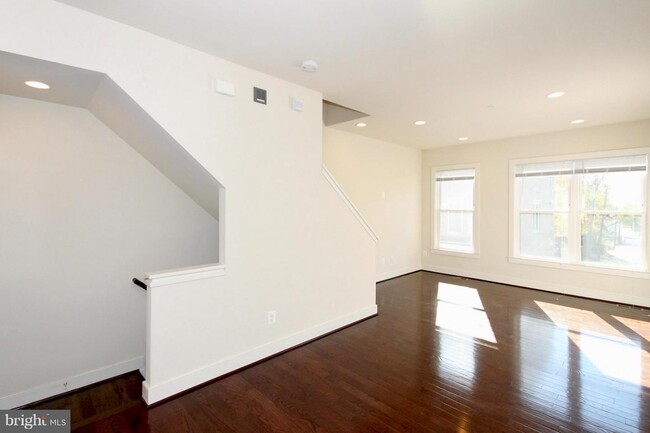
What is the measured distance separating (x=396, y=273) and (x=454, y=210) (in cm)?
174

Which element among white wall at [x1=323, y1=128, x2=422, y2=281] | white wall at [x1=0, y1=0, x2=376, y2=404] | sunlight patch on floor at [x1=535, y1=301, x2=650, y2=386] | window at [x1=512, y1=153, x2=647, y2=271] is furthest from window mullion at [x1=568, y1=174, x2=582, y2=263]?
white wall at [x1=0, y1=0, x2=376, y2=404]

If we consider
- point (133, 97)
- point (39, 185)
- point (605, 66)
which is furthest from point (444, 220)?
point (39, 185)

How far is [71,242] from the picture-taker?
265 cm

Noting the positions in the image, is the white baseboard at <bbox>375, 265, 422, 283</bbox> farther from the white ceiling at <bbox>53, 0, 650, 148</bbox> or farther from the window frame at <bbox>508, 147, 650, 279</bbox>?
the white ceiling at <bbox>53, 0, 650, 148</bbox>

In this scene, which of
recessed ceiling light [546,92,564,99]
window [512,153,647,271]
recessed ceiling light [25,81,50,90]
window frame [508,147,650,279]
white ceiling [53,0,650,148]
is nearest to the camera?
white ceiling [53,0,650,148]

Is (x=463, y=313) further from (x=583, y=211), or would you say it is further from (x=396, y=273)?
(x=583, y=211)

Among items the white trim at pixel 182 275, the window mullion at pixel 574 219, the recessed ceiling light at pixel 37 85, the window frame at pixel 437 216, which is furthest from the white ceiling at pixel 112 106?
the window mullion at pixel 574 219

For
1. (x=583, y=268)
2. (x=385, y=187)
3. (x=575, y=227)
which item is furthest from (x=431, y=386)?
(x=575, y=227)

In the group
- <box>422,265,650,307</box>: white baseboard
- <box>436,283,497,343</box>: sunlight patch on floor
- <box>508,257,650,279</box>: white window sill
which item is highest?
<box>508,257,650,279</box>: white window sill

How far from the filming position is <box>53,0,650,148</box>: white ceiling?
1866mm

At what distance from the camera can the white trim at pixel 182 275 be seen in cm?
216

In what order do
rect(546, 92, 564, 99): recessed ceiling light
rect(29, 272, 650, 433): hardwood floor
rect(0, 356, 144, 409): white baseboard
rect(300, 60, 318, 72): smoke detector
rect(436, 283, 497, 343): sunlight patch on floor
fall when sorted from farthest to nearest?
rect(436, 283, 497, 343): sunlight patch on floor → rect(546, 92, 564, 99): recessed ceiling light → rect(300, 60, 318, 72): smoke detector → rect(0, 356, 144, 409): white baseboard → rect(29, 272, 650, 433): hardwood floor

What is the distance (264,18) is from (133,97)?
1033 millimetres

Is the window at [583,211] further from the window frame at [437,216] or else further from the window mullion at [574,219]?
the window frame at [437,216]
